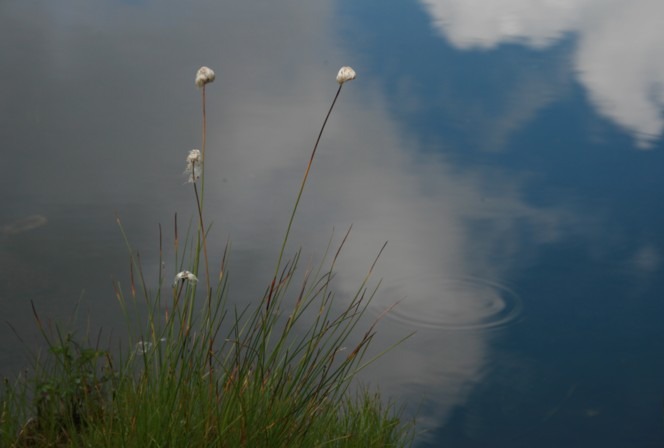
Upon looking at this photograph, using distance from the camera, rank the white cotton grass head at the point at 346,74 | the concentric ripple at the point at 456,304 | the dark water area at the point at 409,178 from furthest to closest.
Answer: the concentric ripple at the point at 456,304
the dark water area at the point at 409,178
the white cotton grass head at the point at 346,74

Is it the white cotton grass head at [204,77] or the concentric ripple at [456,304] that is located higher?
the concentric ripple at [456,304]

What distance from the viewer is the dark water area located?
3406 mm

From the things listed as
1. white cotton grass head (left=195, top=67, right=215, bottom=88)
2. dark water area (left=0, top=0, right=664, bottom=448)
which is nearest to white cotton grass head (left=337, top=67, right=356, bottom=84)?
white cotton grass head (left=195, top=67, right=215, bottom=88)

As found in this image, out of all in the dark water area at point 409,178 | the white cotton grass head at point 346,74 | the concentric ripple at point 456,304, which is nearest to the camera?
the white cotton grass head at point 346,74

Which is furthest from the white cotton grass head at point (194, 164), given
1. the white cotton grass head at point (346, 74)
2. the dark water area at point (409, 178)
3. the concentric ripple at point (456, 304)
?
the concentric ripple at point (456, 304)

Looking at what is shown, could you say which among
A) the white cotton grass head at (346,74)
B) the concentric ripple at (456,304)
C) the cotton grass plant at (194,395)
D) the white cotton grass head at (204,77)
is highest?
the concentric ripple at (456,304)

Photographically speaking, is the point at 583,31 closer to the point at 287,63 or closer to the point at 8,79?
the point at 287,63

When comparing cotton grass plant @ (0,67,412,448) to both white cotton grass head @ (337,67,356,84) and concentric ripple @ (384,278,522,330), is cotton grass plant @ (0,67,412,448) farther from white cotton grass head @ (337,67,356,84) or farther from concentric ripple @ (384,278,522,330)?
concentric ripple @ (384,278,522,330)

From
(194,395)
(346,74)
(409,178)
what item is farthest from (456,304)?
(346,74)

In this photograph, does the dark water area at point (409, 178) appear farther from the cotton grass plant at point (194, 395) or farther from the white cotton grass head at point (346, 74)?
the white cotton grass head at point (346, 74)

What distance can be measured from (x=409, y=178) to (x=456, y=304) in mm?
1141

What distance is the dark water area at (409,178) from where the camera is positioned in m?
3.41

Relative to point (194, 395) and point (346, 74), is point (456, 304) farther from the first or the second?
point (346, 74)

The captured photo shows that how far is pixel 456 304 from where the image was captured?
3.71 meters
